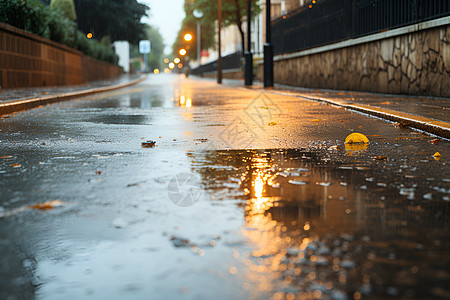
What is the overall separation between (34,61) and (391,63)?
502 inches

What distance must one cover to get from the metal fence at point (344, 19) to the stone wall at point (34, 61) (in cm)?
996

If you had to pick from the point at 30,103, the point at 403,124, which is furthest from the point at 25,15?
the point at 403,124

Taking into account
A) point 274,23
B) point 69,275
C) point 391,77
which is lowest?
point 69,275

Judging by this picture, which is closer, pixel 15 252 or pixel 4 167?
pixel 15 252

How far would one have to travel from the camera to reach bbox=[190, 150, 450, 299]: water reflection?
252 cm

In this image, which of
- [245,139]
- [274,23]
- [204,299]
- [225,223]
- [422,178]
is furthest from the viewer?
[274,23]

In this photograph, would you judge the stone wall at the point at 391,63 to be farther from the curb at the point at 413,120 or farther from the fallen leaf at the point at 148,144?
the fallen leaf at the point at 148,144

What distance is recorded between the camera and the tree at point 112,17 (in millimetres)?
50969

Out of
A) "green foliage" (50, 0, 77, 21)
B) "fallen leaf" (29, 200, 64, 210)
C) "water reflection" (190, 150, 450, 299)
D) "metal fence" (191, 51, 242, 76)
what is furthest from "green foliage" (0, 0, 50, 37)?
"metal fence" (191, 51, 242, 76)

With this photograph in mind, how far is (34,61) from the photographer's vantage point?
23.5m

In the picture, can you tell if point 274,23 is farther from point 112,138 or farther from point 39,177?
point 39,177

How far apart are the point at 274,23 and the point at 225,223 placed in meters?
30.6

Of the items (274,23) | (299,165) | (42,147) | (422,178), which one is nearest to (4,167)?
(42,147)

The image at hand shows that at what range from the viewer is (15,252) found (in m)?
3.02
